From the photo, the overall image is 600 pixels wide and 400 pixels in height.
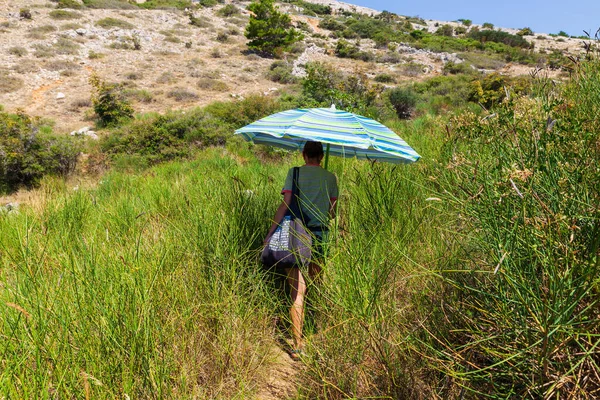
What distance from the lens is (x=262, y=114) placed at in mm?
12867

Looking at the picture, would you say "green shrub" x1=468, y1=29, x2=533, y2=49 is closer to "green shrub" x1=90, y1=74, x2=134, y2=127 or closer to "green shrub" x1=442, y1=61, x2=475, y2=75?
"green shrub" x1=442, y1=61, x2=475, y2=75

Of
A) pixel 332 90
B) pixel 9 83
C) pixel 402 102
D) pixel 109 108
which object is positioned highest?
pixel 332 90

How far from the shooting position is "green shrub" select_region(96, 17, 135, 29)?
25.4m

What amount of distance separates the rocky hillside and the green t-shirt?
45.9 feet

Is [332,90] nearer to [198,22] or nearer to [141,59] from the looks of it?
[141,59]

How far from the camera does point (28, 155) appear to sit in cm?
944

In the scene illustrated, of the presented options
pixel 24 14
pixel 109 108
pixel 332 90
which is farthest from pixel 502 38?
pixel 24 14

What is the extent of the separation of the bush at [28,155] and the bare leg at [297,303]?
31.6ft

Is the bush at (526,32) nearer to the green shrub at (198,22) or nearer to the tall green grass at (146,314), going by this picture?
the green shrub at (198,22)

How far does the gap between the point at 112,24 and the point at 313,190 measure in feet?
97.1

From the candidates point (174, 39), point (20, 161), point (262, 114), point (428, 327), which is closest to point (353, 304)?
point (428, 327)

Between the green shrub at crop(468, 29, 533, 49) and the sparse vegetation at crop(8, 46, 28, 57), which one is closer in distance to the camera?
the sparse vegetation at crop(8, 46, 28, 57)

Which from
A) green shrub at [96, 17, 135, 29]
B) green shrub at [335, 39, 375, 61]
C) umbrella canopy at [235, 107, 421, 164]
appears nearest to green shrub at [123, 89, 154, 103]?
green shrub at [96, 17, 135, 29]

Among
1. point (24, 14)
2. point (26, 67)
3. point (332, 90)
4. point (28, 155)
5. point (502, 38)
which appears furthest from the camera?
point (502, 38)
